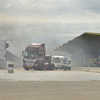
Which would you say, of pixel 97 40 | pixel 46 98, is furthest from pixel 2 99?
pixel 97 40

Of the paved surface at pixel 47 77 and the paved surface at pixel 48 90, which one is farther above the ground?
the paved surface at pixel 48 90

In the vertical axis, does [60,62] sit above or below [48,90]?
above

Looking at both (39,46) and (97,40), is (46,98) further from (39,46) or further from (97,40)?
(97,40)

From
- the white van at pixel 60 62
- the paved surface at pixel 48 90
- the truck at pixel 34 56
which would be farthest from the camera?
the white van at pixel 60 62

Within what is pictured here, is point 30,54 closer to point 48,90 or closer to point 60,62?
point 60,62

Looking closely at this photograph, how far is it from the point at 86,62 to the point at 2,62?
5558 cm

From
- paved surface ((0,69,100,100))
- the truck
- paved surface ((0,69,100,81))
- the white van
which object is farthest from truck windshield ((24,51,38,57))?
paved surface ((0,69,100,100))

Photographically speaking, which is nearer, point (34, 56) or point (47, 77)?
point (47, 77)

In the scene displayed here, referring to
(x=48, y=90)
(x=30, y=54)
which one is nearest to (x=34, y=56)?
(x=30, y=54)

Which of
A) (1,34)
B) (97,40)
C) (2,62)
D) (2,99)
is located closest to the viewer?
(2,99)

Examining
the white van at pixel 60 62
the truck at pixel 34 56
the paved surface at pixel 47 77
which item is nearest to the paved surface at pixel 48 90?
the paved surface at pixel 47 77

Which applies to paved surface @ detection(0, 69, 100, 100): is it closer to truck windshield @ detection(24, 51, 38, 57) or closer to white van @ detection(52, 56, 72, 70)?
truck windshield @ detection(24, 51, 38, 57)

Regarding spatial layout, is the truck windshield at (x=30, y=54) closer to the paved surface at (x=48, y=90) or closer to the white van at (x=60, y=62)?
the white van at (x=60, y=62)

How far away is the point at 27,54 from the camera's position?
1624 inches
